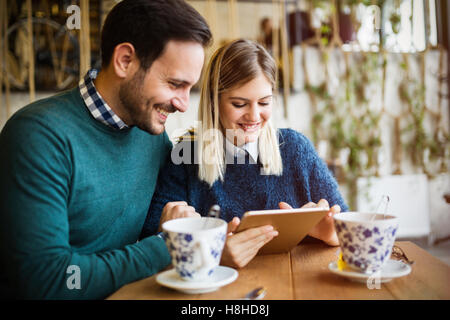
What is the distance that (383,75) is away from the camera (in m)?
3.98

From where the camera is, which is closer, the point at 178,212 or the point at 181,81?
the point at 178,212

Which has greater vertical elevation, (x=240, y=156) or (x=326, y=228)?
(x=240, y=156)

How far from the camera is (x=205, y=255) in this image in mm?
742

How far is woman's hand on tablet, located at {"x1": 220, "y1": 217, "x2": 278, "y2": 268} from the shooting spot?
2.91 feet

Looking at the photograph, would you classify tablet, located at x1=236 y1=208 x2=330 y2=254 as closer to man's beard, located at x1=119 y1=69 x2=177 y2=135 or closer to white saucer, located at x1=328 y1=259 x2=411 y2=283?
white saucer, located at x1=328 y1=259 x2=411 y2=283

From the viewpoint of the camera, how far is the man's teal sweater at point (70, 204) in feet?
2.73

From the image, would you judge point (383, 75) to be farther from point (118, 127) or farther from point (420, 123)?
point (118, 127)

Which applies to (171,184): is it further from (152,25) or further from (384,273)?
(384,273)

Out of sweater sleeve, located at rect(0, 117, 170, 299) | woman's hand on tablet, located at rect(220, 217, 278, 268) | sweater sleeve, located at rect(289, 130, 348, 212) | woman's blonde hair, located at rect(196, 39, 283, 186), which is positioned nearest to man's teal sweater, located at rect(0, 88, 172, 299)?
sweater sleeve, located at rect(0, 117, 170, 299)

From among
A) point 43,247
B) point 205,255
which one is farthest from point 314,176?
point 43,247

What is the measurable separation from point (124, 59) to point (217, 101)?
0.41 meters

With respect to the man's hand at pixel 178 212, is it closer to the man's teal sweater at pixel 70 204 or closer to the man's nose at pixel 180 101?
the man's teal sweater at pixel 70 204
